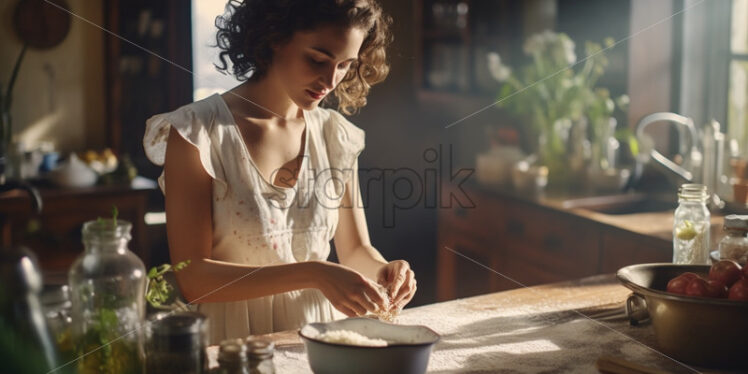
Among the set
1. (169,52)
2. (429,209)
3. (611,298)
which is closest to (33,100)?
(169,52)

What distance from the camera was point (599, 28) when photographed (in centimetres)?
297

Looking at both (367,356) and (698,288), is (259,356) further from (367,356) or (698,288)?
(698,288)

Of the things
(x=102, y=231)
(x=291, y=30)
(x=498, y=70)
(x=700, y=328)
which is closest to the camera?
(x=102, y=231)

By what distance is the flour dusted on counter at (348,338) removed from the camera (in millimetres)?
1010

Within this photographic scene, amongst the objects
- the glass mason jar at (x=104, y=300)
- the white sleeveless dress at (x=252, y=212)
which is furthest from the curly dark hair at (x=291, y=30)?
the glass mason jar at (x=104, y=300)

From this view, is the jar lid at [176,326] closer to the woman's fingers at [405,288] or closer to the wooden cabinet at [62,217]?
the woman's fingers at [405,288]

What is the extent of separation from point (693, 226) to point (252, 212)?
890 mm

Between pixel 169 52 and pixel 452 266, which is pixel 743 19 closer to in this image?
pixel 452 266

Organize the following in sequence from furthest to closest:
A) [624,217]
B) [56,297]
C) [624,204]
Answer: [624,204], [624,217], [56,297]

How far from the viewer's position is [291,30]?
145 cm

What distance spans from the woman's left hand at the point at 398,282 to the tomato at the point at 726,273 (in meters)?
0.49

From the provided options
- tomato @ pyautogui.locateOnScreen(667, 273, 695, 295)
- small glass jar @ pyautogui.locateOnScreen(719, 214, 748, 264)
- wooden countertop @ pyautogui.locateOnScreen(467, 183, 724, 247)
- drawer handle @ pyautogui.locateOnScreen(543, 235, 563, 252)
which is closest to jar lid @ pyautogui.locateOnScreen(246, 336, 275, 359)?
tomato @ pyautogui.locateOnScreen(667, 273, 695, 295)

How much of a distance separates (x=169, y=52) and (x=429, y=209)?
191cm

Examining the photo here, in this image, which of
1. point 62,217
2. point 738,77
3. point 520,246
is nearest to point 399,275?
point 520,246
